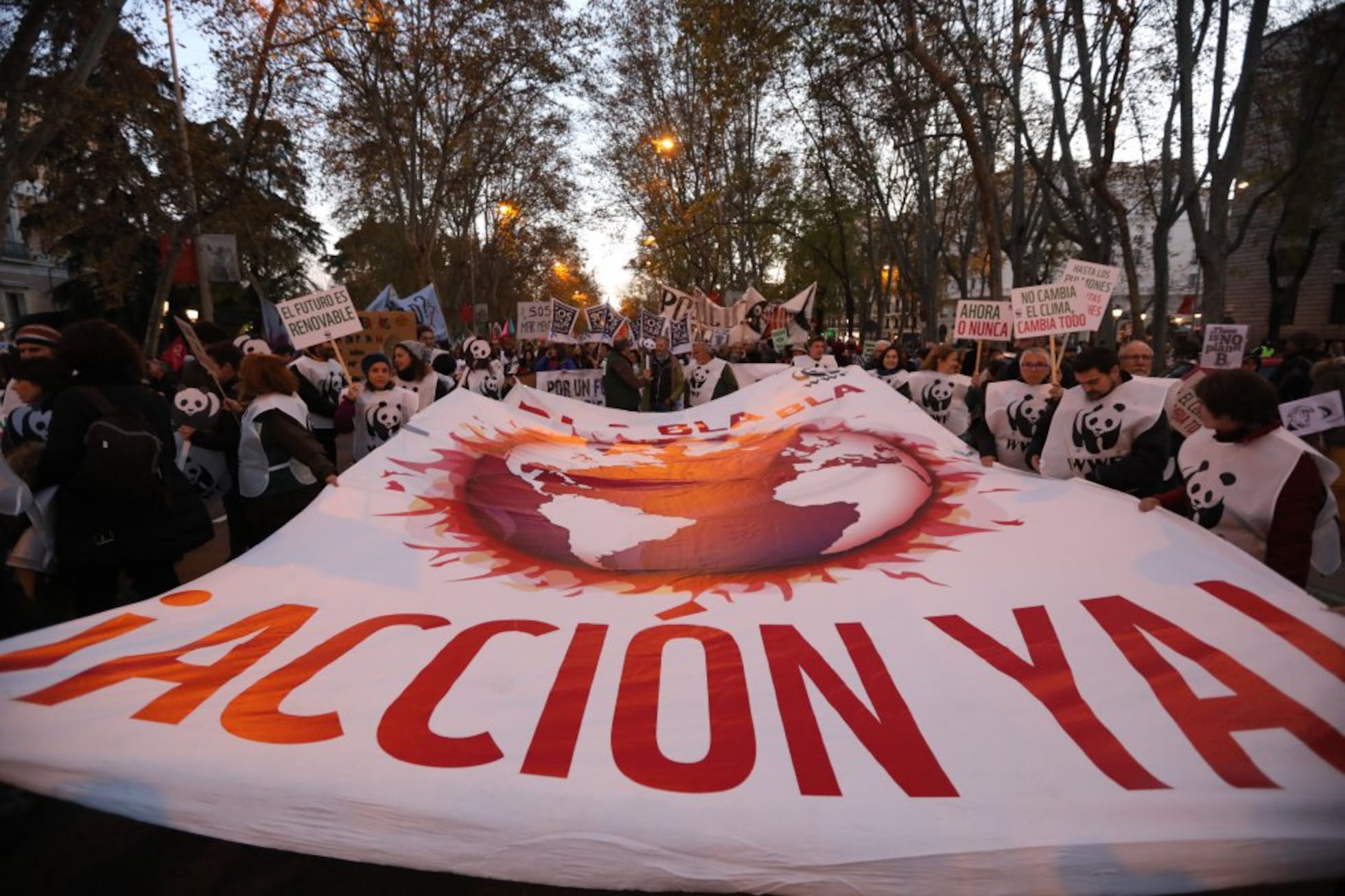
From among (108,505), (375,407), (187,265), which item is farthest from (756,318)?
(108,505)

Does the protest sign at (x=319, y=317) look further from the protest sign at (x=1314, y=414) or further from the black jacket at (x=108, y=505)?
the protest sign at (x=1314, y=414)

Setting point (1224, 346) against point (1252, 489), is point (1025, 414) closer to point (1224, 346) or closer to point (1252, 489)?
point (1252, 489)

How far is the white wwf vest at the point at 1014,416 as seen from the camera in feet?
18.0

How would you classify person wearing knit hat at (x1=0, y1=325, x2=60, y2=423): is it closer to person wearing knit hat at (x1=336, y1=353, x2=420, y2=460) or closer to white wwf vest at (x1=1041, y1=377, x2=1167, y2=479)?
person wearing knit hat at (x1=336, y1=353, x2=420, y2=460)

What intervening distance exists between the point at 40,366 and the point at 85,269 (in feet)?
114

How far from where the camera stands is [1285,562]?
315 centimetres

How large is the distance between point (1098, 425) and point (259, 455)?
5069mm

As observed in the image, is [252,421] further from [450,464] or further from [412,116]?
[412,116]

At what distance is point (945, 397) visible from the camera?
7.83m

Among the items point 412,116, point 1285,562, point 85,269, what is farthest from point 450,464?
point 85,269

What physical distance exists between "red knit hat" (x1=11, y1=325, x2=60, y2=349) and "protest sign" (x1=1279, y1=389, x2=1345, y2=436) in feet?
24.8

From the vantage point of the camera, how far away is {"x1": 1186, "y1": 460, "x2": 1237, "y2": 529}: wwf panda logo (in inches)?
132

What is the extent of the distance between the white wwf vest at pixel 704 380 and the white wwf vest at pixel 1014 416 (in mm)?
5461

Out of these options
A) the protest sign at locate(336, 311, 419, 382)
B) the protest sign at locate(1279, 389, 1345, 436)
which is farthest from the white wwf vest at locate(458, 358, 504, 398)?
the protest sign at locate(1279, 389, 1345, 436)
